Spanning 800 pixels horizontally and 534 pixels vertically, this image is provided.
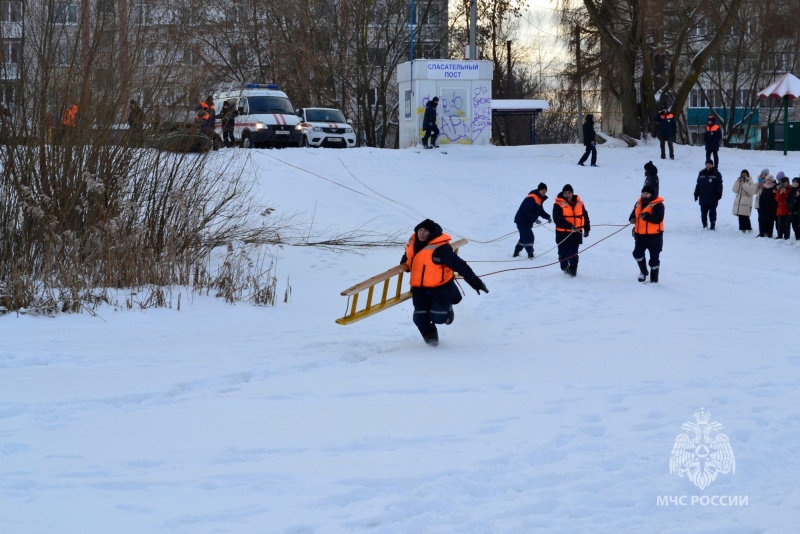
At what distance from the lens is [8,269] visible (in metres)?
11.9

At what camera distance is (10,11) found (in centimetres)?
1181

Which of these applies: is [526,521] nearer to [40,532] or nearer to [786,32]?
[40,532]

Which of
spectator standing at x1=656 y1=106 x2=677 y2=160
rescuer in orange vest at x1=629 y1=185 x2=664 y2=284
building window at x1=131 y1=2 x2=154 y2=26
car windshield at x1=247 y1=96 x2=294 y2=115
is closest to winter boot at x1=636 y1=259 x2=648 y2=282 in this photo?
rescuer in orange vest at x1=629 y1=185 x2=664 y2=284

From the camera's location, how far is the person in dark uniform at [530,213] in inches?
Answer: 637

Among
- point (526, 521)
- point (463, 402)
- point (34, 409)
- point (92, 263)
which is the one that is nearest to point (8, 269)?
point (92, 263)

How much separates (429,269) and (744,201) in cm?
1204

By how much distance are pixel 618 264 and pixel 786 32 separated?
21192mm

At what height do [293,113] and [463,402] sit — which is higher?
[293,113]

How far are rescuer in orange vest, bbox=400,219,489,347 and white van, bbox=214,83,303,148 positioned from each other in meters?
18.1

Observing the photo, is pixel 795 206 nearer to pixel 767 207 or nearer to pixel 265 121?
pixel 767 207

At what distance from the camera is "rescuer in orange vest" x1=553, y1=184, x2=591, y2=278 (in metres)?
14.9

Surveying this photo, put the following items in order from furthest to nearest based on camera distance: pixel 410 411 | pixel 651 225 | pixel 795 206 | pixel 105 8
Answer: pixel 795 206 → pixel 651 225 → pixel 105 8 → pixel 410 411

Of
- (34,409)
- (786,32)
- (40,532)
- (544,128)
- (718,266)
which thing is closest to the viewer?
(40,532)

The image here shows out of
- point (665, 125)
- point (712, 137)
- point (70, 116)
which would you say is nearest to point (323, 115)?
point (665, 125)
